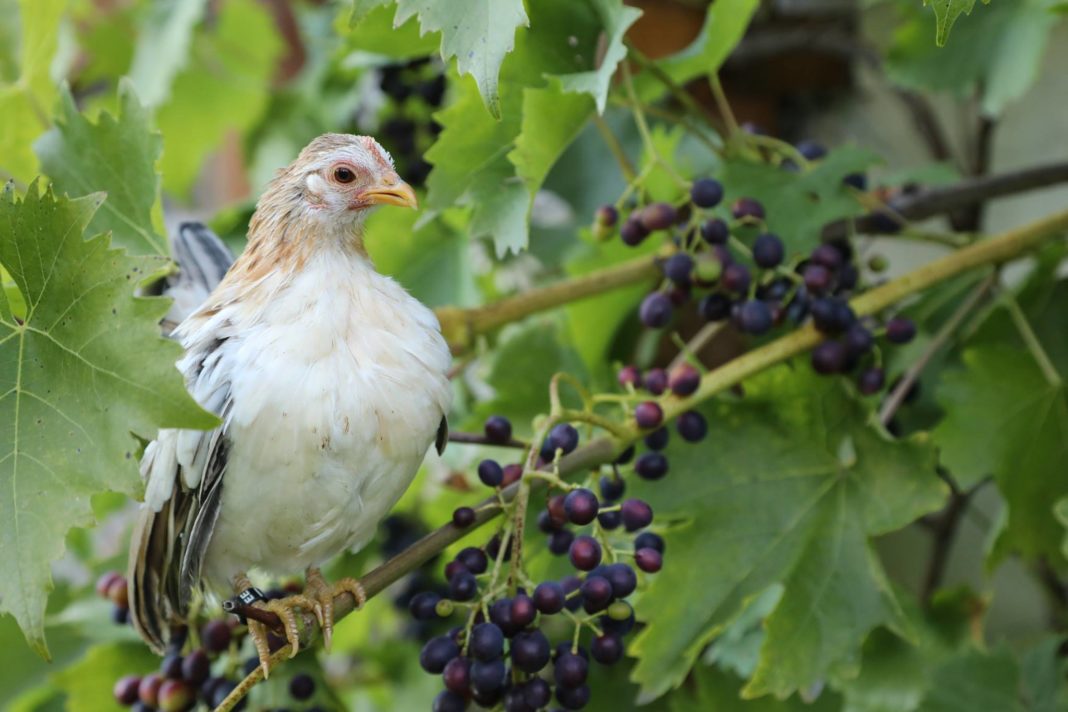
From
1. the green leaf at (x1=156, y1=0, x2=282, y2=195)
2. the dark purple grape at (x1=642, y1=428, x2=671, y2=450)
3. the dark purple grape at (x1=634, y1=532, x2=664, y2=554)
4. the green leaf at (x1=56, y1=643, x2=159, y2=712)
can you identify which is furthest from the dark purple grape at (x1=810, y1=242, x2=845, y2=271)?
the green leaf at (x1=156, y1=0, x2=282, y2=195)

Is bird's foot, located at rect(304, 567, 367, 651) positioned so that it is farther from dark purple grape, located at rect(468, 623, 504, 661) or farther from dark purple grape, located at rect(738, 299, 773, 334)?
dark purple grape, located at rect(738, 299, 773, 334)

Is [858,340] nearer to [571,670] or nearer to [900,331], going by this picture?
[900,331]

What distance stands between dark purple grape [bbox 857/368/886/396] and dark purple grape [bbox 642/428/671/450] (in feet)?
0.68

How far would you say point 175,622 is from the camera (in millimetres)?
1030

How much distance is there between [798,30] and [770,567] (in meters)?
1.11

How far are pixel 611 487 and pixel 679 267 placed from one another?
8.3 inches

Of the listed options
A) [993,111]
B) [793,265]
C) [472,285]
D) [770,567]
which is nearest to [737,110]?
[993,111]

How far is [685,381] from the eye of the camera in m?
1.02

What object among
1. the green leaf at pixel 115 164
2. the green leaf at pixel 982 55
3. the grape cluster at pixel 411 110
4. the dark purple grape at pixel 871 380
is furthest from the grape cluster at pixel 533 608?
A: the green leaf at pixel 982 55

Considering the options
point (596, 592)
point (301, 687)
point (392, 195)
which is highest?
point (392, 195)

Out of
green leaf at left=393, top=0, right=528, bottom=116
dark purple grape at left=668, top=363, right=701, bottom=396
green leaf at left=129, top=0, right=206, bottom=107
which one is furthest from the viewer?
green leaf at left=129, top=0, right=206, bottom=107

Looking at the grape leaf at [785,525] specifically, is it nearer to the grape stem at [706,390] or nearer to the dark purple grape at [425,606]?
the grape stem at [706,390]

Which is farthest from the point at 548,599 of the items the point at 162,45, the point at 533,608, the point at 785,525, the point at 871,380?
the point at 162,45

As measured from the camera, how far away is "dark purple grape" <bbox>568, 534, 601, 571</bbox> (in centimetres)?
86
